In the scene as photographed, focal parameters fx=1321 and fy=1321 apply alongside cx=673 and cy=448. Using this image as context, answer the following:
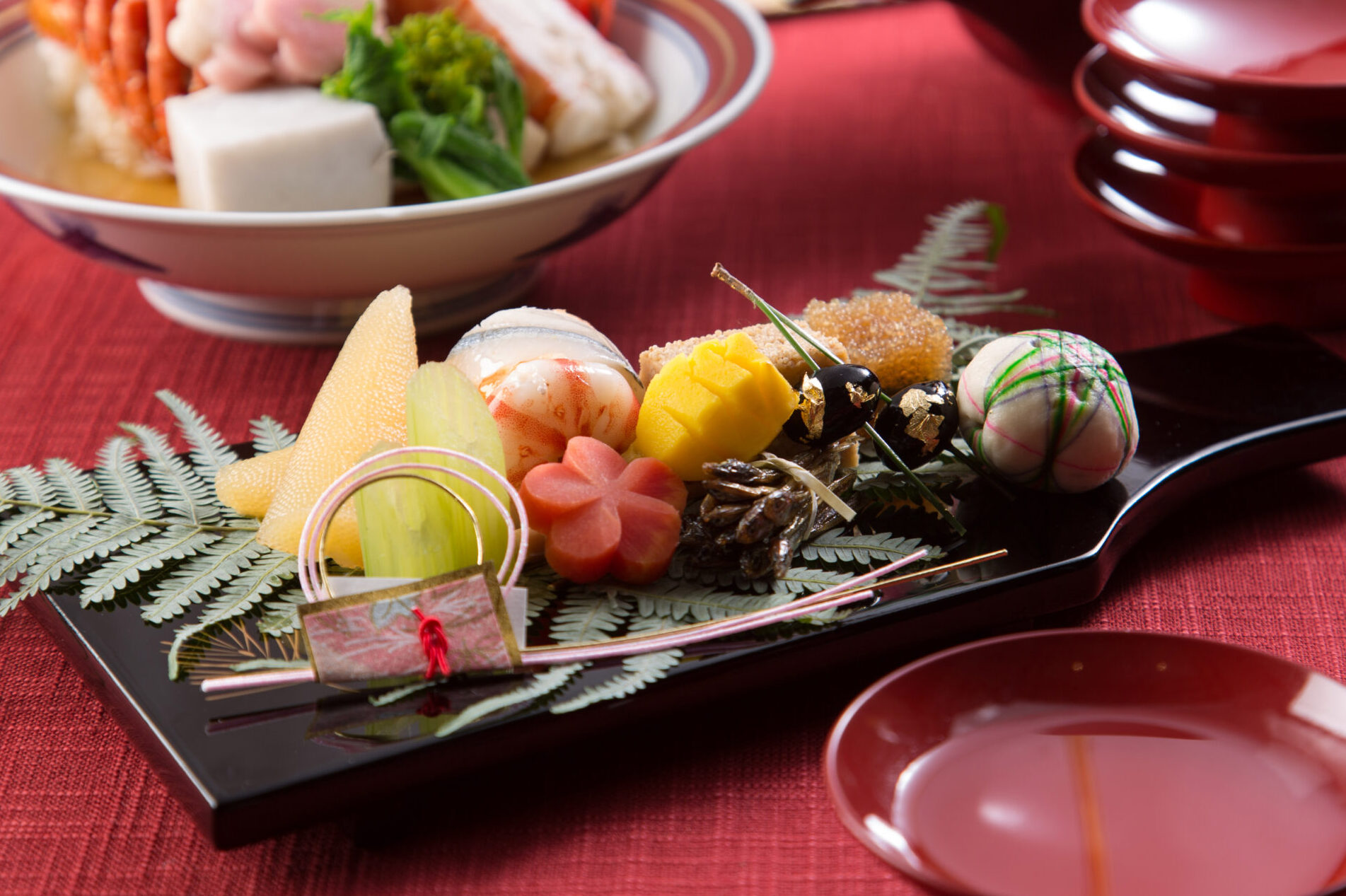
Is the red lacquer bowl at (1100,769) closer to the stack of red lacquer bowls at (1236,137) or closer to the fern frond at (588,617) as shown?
the fern frond at (588,617)

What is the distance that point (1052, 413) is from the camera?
31.4 inches

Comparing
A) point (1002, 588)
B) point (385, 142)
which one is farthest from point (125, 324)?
point (1002, 588)

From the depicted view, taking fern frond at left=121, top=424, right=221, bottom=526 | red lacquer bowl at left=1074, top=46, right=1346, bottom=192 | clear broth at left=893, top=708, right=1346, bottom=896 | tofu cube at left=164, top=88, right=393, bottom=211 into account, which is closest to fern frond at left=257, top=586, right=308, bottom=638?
fern frond at left=121, top=424, right=221, bottom=526

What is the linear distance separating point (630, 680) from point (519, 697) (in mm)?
57

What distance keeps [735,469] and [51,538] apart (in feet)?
1.36

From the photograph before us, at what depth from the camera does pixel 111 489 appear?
2.76ft

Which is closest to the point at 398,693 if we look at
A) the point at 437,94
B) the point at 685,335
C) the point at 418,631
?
the point at 418,631

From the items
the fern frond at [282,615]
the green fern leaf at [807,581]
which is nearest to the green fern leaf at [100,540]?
the fern frond at [282,615]

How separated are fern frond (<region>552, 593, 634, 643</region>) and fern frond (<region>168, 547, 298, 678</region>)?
161 millimetres

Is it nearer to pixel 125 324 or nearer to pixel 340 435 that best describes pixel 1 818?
pixel 340 435

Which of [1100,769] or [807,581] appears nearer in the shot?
[1100,769]

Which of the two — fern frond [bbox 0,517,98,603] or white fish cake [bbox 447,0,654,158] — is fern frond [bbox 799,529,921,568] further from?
white fish cake [bbox 447,0,654,158]

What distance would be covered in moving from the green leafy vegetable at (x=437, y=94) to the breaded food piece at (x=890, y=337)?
1.46ft

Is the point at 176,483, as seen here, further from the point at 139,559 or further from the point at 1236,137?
the point at 1236,137
